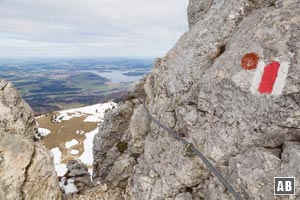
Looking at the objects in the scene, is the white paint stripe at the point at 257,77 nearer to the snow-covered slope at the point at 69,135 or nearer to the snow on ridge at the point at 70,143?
the snow-covered slope at the point at 69,135

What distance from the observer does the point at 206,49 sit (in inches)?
722

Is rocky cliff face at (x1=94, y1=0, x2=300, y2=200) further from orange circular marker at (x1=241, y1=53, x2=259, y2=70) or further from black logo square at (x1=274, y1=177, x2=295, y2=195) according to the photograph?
black logo square at (x1=274, y1=177, x2=295, y2=195)

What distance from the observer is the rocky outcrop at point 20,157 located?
19.6 m

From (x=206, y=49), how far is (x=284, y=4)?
17.5ft

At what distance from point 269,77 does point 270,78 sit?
7 cm

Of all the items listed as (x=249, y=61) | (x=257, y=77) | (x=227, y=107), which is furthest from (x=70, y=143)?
(x=257, y=77)

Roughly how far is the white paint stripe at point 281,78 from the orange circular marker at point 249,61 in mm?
1379

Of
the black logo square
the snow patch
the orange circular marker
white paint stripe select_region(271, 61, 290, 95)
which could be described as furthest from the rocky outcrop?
the snow patch

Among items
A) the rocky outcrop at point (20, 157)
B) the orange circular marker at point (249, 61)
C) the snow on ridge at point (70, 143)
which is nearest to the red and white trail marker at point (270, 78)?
the orange circular marker at point (249, 61)

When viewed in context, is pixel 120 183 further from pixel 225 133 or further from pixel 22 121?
pixel 225 133

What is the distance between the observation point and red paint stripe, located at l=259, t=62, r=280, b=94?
514 inches

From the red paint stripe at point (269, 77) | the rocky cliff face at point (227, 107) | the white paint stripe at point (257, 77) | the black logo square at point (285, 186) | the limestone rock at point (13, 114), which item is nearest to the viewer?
the black logo square at point (285, 186)

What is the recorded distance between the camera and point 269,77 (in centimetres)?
1318

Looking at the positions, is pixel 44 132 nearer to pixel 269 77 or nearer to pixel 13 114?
pixel 13 114
